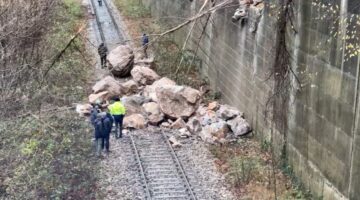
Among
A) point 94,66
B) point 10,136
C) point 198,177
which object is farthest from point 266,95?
point 94,66

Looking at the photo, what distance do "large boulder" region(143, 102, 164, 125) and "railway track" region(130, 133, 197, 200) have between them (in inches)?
44.2

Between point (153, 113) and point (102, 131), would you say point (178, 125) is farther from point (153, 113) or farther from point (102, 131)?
point (102, 131)

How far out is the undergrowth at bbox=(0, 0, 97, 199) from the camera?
557 inches

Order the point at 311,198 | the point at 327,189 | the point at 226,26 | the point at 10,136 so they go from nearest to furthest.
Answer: the point at 327,189
the point at 311,198
the point at 10,136
the point at 226,26

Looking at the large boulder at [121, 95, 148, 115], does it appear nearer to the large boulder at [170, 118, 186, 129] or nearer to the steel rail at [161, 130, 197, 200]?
the large boulder at [170, 118, 186, 129]

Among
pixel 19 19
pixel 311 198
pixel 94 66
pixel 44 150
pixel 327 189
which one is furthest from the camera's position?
pixel 94 66

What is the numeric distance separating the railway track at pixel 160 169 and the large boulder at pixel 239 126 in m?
2.27

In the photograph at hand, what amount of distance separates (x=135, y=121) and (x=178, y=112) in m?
1.61

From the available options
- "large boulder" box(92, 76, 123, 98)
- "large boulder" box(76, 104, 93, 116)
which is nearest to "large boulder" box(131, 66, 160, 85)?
"large boulder" box(92, 76, 123, 98)

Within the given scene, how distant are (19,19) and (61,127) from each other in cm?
373

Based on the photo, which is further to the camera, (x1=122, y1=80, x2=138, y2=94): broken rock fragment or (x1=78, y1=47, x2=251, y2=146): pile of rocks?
(x1=122, y1=80, x2=138, y2=94): broken rock fragment

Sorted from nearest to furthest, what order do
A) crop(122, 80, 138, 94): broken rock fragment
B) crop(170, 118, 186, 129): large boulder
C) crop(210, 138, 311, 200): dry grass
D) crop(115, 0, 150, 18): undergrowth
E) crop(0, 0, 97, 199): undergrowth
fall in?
1. crop(0, 0, 97, 199): undergrowth
2. crop(210, 138, 311, 200): dry grass
3. crop(170, 118, 186, 129): large boulder
4. crop(122, 80, 138, 94): broken rock fragment
5. crop(115, 0, 150, 18): undergrowth

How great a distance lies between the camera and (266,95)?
56.6 ft

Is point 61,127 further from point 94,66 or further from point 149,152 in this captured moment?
point 94,66
